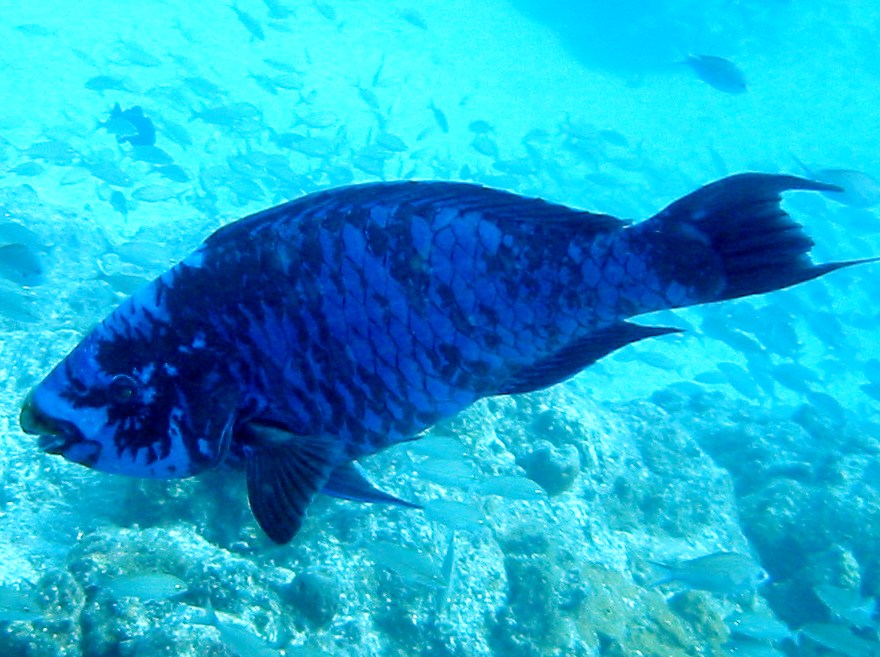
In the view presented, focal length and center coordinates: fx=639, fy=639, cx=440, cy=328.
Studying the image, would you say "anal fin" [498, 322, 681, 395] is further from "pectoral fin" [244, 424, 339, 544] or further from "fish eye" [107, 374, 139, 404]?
"fish eye" [107, 374, 139, 404]

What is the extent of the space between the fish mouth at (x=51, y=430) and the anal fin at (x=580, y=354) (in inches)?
34.7

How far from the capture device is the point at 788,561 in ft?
29.2

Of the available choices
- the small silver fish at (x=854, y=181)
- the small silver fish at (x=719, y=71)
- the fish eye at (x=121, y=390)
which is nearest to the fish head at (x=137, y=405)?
the fish eye at (x=121, y=390)

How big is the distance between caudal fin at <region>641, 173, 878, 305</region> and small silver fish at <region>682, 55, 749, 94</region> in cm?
1451

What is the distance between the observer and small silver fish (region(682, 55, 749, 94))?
13.9 meters

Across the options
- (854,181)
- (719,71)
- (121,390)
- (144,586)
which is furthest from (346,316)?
(719,71)

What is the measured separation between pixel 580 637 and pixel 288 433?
18.7 feet

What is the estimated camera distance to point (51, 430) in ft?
4.12

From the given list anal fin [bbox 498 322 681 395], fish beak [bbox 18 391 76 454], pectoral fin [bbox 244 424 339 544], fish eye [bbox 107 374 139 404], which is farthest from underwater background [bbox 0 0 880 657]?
anal fin [bbox 498 322 681 395]

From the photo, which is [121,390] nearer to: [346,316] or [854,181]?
[346,316]

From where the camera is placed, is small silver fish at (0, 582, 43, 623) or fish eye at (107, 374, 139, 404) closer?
fish eye at (107, 374, 139, 404)

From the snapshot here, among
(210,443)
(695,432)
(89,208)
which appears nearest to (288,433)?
(210,443)

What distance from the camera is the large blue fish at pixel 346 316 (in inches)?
49.4

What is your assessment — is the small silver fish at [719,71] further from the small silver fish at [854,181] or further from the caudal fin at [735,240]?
the caudal fin at [735,240]
